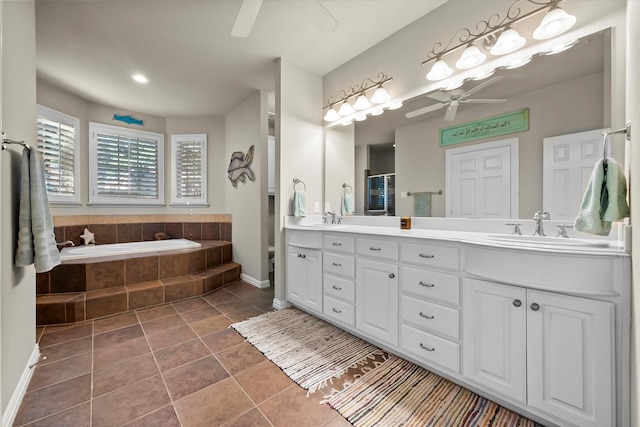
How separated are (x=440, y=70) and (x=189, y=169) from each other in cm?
397

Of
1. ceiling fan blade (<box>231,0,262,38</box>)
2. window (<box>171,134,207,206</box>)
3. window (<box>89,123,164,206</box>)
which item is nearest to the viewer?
ceiling fan blade (<box>231,0,262,38</box>)

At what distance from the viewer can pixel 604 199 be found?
114 cm

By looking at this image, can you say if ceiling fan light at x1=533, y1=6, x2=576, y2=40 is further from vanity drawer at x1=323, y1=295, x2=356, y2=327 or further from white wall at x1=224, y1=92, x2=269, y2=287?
white wall at x1=224, y1=92, x2=269, y2=287

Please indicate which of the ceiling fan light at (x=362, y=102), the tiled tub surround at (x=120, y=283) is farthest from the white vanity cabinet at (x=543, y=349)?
the tiled tub surround at (x=120, y=283)

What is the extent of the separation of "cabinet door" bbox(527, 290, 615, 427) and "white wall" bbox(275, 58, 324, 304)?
81.8 inches

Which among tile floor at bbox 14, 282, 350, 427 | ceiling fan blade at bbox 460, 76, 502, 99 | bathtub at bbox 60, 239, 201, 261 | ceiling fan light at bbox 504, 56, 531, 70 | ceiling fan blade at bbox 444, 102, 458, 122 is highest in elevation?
ceiling fan light at bbox 504, 56, 531, 70

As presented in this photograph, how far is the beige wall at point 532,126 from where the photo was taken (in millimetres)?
1454

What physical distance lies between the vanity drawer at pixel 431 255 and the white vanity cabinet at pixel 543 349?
14 centimetres

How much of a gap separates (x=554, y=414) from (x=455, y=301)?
0.59 meters

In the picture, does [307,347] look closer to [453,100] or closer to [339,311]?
[339,311]

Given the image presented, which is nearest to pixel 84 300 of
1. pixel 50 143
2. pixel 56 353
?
pixel 56 353

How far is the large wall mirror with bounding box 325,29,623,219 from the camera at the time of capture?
143cm

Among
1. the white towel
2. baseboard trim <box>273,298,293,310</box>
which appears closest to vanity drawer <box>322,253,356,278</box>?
baseboard trim <box>273,298,293,310</box>

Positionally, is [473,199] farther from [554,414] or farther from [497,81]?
[554,414]
